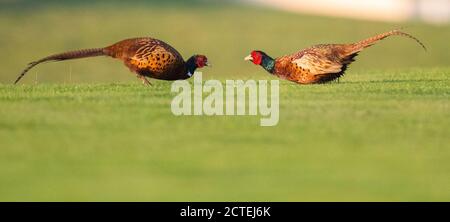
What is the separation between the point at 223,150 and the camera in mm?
9695

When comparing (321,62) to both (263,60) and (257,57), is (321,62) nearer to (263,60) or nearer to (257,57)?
(263,60)

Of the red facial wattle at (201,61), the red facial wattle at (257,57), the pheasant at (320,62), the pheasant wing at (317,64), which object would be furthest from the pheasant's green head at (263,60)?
the red facial wattle at (201,61)

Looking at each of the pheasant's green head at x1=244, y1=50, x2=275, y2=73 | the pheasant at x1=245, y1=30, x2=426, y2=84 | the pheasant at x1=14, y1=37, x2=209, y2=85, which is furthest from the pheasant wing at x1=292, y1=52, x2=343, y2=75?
the pheasant at x1=14, y1=37, x2=209, y2=85

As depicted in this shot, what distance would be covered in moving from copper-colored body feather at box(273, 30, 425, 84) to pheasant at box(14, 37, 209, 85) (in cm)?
148

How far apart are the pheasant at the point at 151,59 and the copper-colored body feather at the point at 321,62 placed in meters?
1.48

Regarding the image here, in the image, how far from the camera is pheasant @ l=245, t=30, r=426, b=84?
15312 millimetres

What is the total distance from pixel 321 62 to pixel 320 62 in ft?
0.05

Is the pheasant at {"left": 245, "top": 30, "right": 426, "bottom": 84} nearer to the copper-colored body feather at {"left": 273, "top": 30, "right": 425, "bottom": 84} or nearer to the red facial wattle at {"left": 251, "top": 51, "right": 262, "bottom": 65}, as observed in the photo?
the copper-colored body feather at {"left": 273, "top": 30, "right": 425, "bottom": 84}

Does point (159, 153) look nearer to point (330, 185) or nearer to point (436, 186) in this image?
point (330, 185)

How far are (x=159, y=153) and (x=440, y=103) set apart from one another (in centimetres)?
521

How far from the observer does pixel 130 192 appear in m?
8.09

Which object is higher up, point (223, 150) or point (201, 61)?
point (201, 61)

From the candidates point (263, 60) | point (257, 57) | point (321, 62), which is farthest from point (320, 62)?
point (257, 57)

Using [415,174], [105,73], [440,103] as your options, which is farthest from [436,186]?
[105,73]
